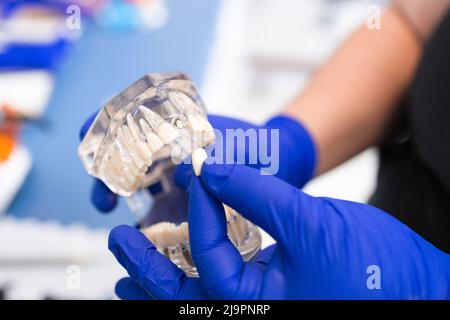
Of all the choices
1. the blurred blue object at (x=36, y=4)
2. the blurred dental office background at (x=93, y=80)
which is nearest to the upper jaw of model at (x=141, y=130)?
the blurred dental office background at (x=93, y=80)

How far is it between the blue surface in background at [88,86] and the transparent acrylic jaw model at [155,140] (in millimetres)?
209

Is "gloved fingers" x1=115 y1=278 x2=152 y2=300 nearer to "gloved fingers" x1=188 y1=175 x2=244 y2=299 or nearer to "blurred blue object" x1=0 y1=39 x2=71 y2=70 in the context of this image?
"gloved fingers" x1=188 y1=175 x2=244 y2=299

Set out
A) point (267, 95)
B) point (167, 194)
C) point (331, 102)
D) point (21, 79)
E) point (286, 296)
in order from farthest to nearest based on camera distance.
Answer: point (267, 95) → point (21, 79) → point (331, 102) → point (167, 194) → point (286, 296)

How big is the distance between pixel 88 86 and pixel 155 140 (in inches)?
18.3

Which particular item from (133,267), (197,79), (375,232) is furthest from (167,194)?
(197,79)

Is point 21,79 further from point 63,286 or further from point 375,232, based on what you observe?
point 375,232

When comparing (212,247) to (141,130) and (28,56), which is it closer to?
(141,130)

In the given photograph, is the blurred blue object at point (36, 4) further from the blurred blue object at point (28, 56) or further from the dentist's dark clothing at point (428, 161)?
the dentist's dark clothing at point (428, 161)

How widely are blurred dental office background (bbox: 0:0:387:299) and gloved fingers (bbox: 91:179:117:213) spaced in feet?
0.28

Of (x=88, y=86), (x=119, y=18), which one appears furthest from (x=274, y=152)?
(x=119, y=18)

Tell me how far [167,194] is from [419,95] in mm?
313

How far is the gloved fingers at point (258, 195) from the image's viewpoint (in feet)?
1.36

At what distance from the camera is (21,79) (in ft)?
2.71

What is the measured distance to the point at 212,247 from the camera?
1.39 ft
